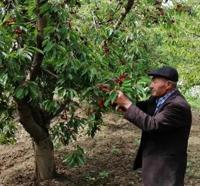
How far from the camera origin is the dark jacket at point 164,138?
485cm

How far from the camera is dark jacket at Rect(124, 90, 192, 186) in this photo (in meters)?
4.85

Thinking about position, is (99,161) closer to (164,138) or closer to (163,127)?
(164,138)

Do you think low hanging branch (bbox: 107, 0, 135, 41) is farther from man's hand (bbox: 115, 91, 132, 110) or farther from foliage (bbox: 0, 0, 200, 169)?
man's hand (bbox: 115, 91, 132, 110)

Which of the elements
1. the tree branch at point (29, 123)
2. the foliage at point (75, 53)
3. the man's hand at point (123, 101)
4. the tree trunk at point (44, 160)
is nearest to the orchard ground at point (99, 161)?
the tree trunk at point (44, 160)

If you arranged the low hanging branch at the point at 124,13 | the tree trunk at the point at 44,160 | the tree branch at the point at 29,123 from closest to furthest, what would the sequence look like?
the low hanging branch at the point at 124,13 < the tree branch at the point at 29,123 < the tree trunk at the point at 44,160

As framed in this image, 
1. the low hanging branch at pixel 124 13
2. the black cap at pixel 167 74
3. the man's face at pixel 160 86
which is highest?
the low hanging branch at pixel 124 13

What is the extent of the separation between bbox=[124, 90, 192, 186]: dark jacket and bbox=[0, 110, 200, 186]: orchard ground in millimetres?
2946

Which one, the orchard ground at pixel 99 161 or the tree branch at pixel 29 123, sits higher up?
the tree branch at pixel 29 123

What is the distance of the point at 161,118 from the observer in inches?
192

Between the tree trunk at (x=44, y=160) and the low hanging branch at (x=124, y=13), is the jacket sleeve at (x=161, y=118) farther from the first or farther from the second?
the tree trunk at (x=44, y=160)

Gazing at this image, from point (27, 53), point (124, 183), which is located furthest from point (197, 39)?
point (27, 53)

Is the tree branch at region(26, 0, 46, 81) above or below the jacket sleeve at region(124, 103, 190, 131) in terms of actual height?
above

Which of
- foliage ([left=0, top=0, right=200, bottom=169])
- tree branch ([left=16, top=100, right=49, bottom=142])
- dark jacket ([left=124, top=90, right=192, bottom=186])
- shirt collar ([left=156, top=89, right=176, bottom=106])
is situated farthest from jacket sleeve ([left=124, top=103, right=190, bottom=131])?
tree branch ([left=16, top=100, right=49, bottom=142])

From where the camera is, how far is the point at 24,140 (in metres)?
11.2
